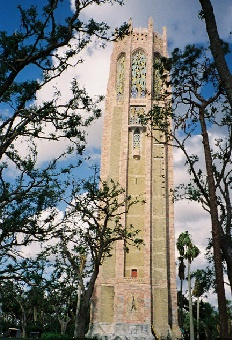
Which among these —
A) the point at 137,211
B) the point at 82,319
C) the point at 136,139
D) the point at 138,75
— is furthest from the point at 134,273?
the point at 138,75

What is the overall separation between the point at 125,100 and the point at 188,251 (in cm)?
1793

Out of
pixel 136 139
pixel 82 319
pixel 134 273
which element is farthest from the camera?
pixel 136 139

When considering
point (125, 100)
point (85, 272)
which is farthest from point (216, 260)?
point (125, 100)

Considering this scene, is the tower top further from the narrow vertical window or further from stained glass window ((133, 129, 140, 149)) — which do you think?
the narrow vertical window

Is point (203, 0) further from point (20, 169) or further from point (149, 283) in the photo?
→ point (149, 283)

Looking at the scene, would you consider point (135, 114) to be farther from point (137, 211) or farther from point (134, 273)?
point (134, 273)

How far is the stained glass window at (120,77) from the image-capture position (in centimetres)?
4559

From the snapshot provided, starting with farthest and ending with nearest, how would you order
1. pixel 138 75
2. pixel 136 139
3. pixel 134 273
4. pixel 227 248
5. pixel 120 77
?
1. pixel 120 77
2. pixel 138 75
3. pixel 136 139
4. pixel 134 273
5. pixel 227 248

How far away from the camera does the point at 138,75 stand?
150ft

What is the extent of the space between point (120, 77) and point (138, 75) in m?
2.34

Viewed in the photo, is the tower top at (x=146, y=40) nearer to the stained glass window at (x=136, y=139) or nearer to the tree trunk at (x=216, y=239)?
the stained glass window at (x=136, y=139)

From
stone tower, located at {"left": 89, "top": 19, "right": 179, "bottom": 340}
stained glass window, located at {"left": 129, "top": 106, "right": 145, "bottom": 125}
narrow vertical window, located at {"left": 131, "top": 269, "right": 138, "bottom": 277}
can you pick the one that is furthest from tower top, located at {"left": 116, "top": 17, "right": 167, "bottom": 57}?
narrow vertical window, located at {"left": 131, "top": 269, "right": 138, "bottom": 277}

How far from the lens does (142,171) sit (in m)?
41.4

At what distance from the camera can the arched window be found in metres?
44.8
